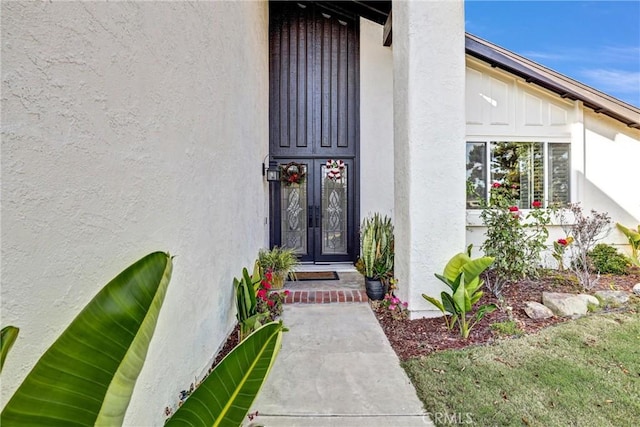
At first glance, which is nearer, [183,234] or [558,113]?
[183,234]

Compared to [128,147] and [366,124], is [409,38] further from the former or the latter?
[128,147]

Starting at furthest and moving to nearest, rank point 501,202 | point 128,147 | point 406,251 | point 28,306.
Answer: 1. point 501,202
2. point 406,251
3. point 128,147
4. point 28,306

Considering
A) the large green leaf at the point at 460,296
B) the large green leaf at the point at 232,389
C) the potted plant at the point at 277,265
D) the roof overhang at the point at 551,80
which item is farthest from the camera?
the roof overhang at the point at 551,80

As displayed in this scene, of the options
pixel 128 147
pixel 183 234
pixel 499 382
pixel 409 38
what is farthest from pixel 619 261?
pixel 128 147

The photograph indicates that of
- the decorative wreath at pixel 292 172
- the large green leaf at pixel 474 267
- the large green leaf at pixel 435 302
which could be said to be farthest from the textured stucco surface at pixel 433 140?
the decorative wreath at pixel 292 172

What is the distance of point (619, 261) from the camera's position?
6922mm

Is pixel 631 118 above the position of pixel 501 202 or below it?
above

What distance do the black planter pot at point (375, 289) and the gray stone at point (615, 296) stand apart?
354 cm

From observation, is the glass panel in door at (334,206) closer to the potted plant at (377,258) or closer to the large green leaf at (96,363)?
the potted plant at (377,258)

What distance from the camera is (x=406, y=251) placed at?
517cm

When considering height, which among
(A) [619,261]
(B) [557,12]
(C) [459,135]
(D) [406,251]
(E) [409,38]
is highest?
(B) [557,12]

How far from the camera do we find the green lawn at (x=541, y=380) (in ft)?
9.08

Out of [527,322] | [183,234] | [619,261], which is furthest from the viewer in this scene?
[619,261]

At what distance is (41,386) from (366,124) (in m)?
8.33
